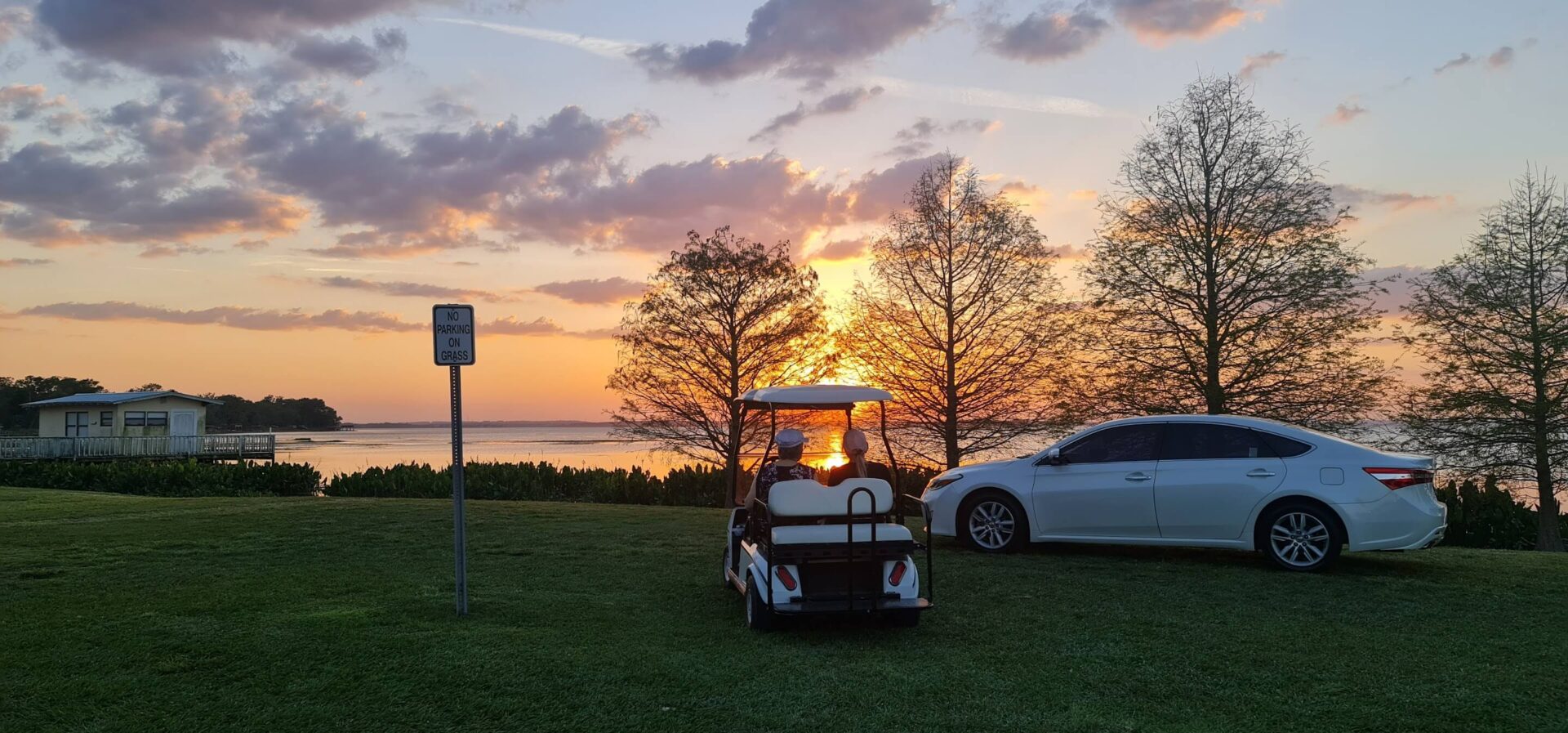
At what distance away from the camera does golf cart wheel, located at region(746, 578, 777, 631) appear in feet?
21.6

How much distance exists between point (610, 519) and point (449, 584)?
19.3 feet

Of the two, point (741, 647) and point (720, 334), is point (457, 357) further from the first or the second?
point (720, 334)

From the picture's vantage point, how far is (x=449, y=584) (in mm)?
8500

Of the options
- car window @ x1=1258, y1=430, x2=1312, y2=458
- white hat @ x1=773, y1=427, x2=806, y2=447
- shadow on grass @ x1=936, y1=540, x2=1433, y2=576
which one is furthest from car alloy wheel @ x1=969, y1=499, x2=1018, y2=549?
white hat @ x1=773, y1=427, x2=806, y2=447

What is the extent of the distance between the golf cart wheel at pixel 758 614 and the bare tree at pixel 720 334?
15.9 metres

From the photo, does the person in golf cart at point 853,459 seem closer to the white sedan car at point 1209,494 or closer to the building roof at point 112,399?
the white sedan car at point 1209,494

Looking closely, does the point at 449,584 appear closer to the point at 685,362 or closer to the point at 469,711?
the point at 469,711

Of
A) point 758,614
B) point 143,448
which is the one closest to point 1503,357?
point 758,614

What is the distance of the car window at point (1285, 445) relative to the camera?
9148mm

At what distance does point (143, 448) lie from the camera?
143ft

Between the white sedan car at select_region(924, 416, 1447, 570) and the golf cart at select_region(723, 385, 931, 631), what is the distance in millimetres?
3717

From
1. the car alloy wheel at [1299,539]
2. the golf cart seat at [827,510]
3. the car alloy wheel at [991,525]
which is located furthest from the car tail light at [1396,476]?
the golf cart seat at [827,510]

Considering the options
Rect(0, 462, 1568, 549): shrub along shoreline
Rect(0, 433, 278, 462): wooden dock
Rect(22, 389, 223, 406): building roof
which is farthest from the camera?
Rect(22, 389, 223, 406): building roof

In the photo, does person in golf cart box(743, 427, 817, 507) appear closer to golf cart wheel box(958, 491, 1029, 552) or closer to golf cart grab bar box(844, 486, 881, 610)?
golf cart grab bar box(844, 486, 881, 610)
